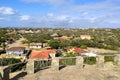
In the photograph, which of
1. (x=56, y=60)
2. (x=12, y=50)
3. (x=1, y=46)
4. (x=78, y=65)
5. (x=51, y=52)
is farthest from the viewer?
(x=1, y=46)

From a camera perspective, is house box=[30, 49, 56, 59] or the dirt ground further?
house box=[30, 49, 56, 59]

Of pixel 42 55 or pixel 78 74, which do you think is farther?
pixel 42 55

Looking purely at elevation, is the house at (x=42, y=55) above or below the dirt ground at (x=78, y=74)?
below

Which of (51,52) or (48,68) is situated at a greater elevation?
(48,68)

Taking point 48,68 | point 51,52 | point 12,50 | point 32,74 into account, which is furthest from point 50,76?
point 12,50

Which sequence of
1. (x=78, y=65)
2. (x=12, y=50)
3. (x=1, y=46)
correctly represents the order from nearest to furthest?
(x=78, y=65) < (x=12, y=50) < (x=1, y=46)

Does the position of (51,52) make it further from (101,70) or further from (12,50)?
(101,70)

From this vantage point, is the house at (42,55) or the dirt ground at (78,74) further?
the house at (42,55)

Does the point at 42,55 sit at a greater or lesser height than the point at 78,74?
lesser

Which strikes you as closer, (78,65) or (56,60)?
(56,60)

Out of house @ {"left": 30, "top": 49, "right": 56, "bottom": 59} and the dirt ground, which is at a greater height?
the dirt ground
